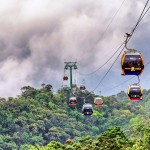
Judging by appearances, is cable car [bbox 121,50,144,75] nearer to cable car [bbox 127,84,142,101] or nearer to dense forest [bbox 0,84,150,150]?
cable car [bbox 127,84,142,101]

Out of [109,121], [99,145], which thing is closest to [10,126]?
[109,121]

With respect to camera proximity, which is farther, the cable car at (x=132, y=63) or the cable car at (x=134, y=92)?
the cable car at (x=134, y=92)

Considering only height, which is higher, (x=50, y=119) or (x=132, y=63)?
(x=50, y=119)

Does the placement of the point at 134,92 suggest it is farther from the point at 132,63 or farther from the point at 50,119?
the point at 50,119

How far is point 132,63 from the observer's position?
81.6 feet

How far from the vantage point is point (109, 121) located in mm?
144000

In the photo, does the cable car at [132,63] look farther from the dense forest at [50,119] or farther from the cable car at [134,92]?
the dense forest at [50,119]

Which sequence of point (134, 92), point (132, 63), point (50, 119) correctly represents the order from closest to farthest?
1. point (132, 63)
2. point (134, 92)
3. point (50, 119)

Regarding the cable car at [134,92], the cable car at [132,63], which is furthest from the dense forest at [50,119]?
the cable car at [132,63]

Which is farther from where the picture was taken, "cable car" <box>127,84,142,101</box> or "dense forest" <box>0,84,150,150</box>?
"dense forest" <box>0,84,150,150</box>

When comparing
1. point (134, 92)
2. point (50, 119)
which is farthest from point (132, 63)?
point (50, 119)

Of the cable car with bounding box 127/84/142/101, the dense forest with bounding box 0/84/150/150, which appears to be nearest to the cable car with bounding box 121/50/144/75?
the cable car with bounding box 127/84/142/101

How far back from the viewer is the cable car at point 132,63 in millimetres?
24875

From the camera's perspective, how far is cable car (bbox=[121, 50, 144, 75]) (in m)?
24.9
